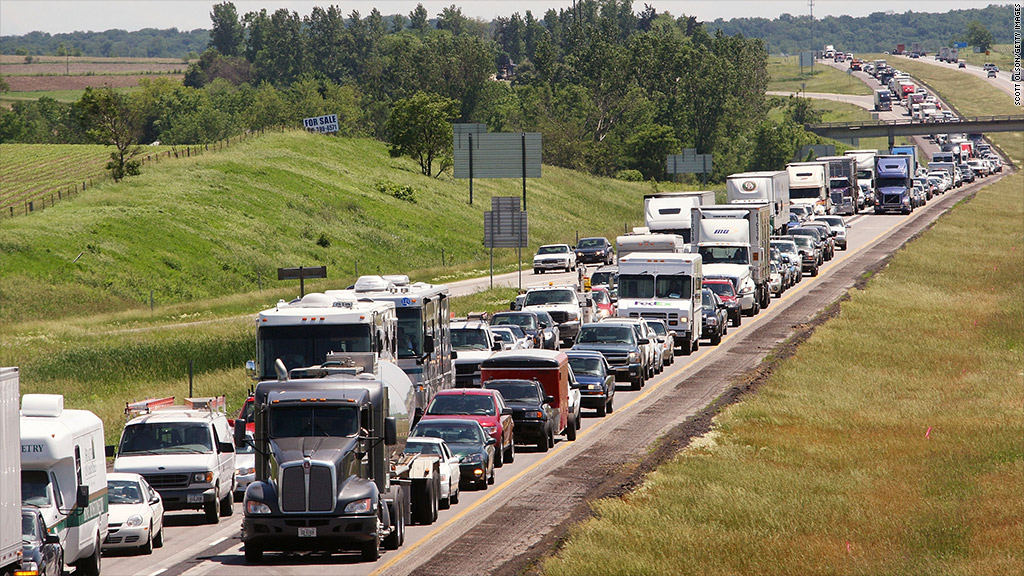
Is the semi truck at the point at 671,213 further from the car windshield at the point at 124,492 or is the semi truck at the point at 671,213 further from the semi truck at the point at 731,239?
the car windshield at the point at 124,492

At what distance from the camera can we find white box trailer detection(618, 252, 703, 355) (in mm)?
47688

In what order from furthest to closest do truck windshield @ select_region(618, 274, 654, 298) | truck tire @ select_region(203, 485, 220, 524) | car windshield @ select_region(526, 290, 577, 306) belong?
car windshield @ select_region(526, 290, 577, 306), truck windshield @ select_region(618, 274, 654, 298), truck tire @ select_region(203, 485, 220, 524)

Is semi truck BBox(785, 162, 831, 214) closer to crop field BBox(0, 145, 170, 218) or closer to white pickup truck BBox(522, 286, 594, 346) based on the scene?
white pickup truck BBox(522, 286, 594, 346)

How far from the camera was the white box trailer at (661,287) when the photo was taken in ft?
156

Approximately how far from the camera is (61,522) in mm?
18531

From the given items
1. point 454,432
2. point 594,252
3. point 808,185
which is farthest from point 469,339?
point 808,185

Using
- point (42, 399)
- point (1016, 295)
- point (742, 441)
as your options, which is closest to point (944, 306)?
point (1016, 295)

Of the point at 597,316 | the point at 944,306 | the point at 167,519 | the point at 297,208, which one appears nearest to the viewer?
the point at 167,519

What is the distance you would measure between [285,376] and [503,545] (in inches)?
178

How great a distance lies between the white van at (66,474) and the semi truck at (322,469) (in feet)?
7.20

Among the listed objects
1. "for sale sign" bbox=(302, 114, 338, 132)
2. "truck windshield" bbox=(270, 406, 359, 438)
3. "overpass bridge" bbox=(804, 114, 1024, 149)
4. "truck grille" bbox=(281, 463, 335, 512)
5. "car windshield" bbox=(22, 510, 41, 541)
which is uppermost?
"for sale sign" bbox=(302, 114, 338, 132)

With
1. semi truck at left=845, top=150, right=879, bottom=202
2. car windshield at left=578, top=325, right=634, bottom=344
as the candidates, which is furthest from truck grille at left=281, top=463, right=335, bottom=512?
semi truck at left=845, top=150, right=879, bottom=202

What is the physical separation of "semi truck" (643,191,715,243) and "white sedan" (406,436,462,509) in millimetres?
35084

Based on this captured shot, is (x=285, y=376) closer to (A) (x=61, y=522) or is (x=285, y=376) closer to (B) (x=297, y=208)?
(A) (x=61, y=522)
